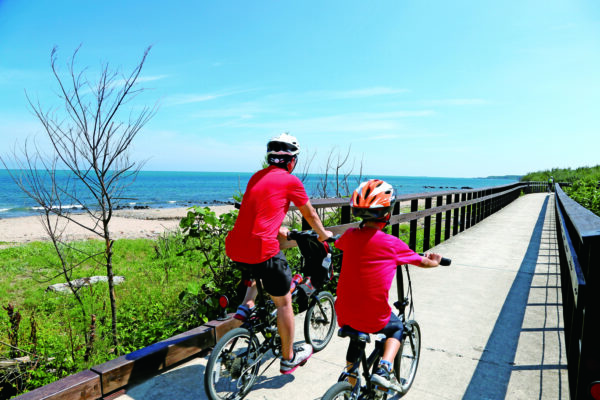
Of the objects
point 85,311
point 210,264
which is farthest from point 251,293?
point 85,311

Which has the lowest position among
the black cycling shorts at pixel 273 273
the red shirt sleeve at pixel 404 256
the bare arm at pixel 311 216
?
the black cycling shorts at pixel 273 273

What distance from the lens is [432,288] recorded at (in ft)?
19.8

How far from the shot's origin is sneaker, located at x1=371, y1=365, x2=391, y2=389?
7.39 ft

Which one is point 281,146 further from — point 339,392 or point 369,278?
point 339,392

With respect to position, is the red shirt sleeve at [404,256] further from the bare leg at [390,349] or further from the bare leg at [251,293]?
the bare leg at [251,293]

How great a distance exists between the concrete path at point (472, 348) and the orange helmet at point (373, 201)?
1644 mm

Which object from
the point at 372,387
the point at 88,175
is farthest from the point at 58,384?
the point at 88,175

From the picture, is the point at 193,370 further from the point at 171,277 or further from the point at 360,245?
the point at 171,277

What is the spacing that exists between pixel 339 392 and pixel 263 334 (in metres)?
1.22

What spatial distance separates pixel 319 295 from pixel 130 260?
9.74 m

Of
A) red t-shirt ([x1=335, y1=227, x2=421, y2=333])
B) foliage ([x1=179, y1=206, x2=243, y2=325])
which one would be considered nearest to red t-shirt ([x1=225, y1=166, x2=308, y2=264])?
red t-shirt ([x1=335, y1=227, x2=421, y2=333])

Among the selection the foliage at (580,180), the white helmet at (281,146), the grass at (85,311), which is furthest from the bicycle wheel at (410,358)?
the foliage at (580,180)

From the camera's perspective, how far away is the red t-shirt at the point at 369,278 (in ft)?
8.00

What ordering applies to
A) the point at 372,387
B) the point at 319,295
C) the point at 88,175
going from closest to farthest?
the point at 372,387 < the point at 319,295 < the point at 88,175
